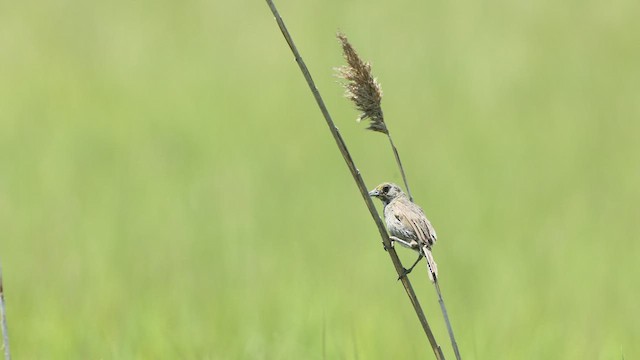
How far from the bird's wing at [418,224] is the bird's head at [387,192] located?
0.94 feet

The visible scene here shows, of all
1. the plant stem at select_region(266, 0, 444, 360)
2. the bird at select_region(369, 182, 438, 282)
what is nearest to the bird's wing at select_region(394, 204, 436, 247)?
the bird at select_region(369, 182, 438, 282)

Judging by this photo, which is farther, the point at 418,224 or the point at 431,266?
the point at 418,224

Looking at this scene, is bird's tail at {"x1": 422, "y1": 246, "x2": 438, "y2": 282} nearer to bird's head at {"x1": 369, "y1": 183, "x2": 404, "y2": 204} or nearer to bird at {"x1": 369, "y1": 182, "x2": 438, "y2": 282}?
bird at {"x1": 369, "y1": 182, "x2": 438, "y2": 282}

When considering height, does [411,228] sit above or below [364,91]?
below

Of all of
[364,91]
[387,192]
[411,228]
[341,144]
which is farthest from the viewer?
[387,192]

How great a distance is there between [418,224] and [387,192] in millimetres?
378

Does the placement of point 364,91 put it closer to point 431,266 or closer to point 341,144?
point 341,144

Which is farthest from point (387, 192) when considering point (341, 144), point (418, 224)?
point (341, 144)

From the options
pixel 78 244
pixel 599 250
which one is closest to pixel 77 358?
pixel 78 244

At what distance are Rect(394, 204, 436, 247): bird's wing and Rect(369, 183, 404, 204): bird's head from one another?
11.3 inches

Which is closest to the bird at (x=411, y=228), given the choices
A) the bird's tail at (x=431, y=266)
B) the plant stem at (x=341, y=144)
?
the bird's tail at (x=431, y=266)

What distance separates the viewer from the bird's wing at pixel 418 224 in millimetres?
2092

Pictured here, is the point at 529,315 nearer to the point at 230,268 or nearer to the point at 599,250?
the point at 599,250

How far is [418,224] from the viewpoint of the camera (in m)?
2.11
